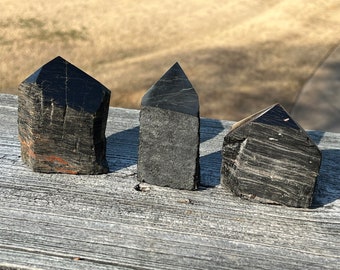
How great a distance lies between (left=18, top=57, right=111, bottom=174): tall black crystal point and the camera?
5.05 ft

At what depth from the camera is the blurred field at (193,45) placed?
4633 millimetres

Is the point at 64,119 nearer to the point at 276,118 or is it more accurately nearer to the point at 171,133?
the point at 171,133

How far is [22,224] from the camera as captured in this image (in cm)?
138

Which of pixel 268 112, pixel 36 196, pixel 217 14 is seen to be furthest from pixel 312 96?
pixel 36 196

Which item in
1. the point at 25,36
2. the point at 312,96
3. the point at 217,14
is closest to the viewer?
the point at 312,96

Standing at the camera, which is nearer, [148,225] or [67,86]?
[148,225]

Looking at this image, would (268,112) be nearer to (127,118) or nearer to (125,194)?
(125,194)

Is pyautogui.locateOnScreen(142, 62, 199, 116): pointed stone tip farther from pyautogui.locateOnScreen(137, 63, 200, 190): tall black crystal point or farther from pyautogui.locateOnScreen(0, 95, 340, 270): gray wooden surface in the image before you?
pyautogui.locateOnScreen(0, 95, 340, 270): gray wooden surface

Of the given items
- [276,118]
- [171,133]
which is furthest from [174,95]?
[276,118]

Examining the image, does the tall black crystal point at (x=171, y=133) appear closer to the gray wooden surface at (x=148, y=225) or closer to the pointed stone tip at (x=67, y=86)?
the gray wooden surface at (x=148, y=225)

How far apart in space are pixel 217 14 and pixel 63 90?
434 centimetres

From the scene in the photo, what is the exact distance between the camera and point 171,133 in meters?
1.51

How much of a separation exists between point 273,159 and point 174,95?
14.0 inches

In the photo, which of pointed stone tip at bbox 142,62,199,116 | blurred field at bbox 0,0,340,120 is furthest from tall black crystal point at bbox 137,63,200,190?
blurred field at bbox 0,0,340,120
